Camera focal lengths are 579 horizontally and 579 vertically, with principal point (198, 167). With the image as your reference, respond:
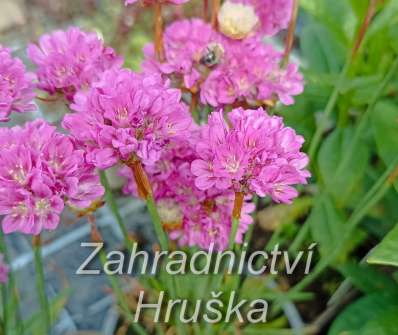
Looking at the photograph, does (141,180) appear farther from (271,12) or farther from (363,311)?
(363,311)

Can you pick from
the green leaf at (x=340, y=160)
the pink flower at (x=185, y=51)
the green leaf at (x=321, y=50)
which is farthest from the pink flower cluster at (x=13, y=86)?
the green leaf at (x=321, y=50)

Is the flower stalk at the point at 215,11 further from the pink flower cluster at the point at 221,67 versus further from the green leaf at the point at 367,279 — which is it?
the green leaf at the point at 367,279

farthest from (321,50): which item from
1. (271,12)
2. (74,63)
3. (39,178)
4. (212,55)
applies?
(39,178)

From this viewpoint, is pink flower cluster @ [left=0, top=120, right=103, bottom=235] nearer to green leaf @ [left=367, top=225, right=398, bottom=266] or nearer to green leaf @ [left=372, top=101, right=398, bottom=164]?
green leaf @ [left=367, top=225, right=398, bottom=266]

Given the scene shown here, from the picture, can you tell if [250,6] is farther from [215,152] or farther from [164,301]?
[164,301]

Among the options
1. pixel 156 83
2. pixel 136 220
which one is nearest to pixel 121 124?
pixel 156 83
